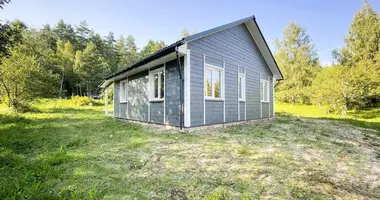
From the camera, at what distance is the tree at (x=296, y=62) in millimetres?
24391

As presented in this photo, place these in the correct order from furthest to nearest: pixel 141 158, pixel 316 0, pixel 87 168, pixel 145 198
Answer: pixel 316 0
pixel 141 158
pixel 87 168
pixel 145 198

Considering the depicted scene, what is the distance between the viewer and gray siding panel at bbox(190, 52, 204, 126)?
268 inches

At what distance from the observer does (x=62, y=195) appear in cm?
255

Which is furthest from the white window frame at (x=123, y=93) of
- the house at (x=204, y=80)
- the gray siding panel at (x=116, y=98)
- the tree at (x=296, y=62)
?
A: the tree at (x=296, y=62)

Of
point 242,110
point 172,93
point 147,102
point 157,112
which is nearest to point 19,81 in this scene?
point 147,102

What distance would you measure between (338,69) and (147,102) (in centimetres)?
1589

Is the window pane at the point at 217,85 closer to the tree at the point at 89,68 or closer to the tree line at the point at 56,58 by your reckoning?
the tree line at the point at 56,58

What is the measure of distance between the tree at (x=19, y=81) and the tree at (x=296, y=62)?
26009 mm

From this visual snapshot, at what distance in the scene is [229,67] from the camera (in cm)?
868

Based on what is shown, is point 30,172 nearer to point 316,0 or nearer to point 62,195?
point 62,195

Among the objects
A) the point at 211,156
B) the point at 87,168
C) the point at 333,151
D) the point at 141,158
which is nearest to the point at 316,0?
the point at 333,151

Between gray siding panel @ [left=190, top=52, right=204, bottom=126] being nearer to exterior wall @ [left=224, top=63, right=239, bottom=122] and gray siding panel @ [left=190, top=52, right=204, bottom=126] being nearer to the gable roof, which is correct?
the gable roof

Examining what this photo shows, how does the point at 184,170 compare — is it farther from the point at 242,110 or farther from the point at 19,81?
the point at 19,81

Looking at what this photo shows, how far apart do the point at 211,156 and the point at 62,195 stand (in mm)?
2680
